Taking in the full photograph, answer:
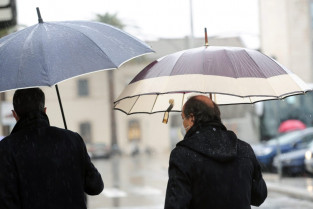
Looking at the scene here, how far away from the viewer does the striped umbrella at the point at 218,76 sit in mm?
4195

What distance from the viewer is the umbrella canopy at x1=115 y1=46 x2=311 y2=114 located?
420cm

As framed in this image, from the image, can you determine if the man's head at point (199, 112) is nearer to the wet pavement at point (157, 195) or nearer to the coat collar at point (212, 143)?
the coat collar at point (212, 143)

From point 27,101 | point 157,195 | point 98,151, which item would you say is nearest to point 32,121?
point 27,101

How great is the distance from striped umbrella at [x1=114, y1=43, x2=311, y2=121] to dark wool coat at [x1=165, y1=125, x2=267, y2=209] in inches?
18.0

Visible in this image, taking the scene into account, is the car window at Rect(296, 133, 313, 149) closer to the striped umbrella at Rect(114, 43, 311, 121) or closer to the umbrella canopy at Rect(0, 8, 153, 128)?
the striped umbrella at Rect(114, 43, 311, 121)

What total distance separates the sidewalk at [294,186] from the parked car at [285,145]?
5.11 feet

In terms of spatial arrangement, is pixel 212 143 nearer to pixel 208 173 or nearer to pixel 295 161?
pixel 208 173

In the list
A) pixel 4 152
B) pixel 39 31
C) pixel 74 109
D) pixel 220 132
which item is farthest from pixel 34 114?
pixel 74 109

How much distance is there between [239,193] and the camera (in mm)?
3717

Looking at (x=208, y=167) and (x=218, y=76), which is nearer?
(x=208, y=167)

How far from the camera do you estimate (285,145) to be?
24.7 meters

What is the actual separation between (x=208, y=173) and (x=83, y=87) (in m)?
56.3

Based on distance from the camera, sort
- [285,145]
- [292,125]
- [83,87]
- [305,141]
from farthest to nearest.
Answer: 1. [83,87]
2. [292,125]
3. [285,145]
4. [305,141]

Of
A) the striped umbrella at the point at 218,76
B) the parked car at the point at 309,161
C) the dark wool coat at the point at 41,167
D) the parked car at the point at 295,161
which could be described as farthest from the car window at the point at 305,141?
the dark wool coat at the point at 41,167
